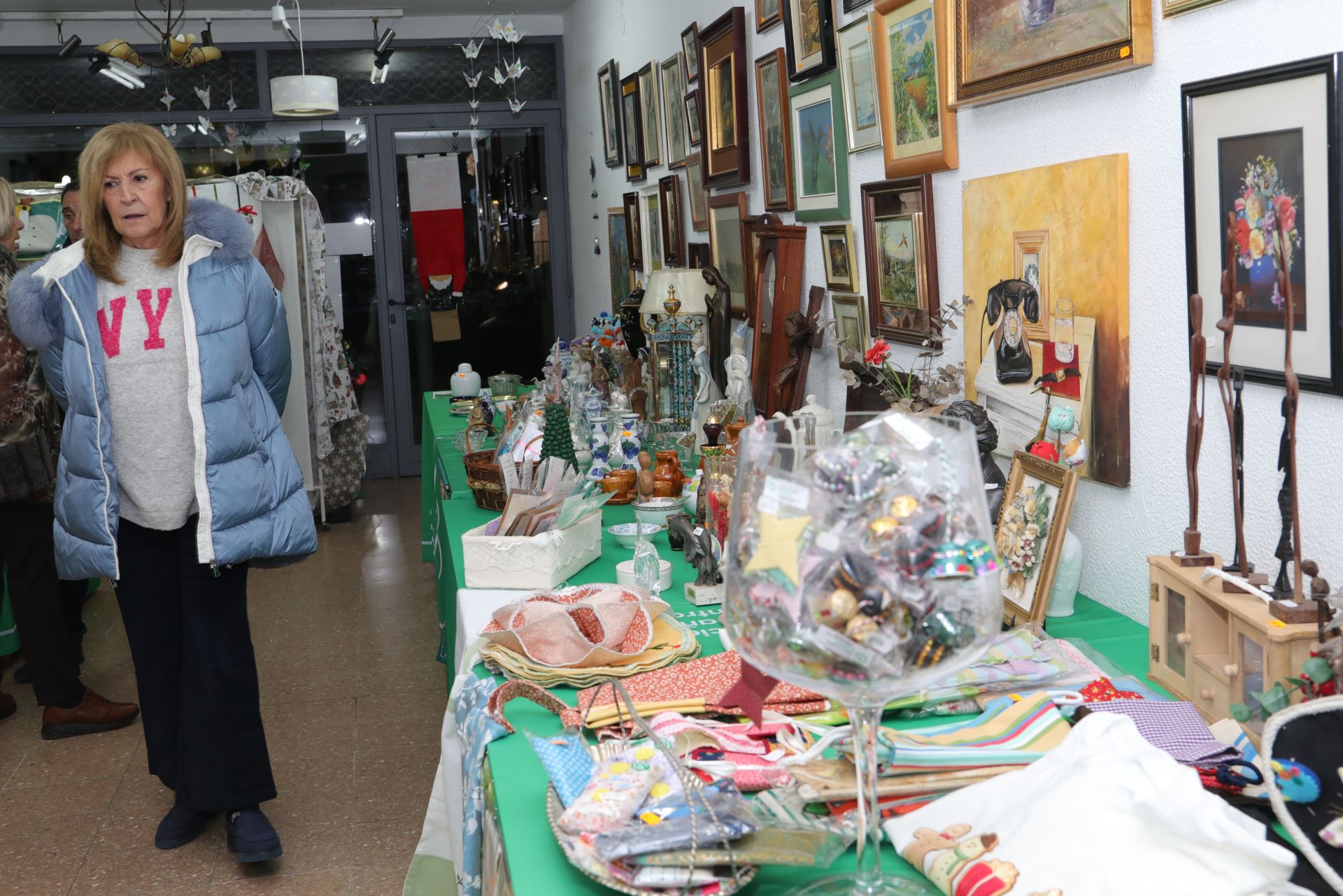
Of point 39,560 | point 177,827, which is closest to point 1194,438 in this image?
point 177,827

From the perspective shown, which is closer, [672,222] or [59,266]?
[59,266]

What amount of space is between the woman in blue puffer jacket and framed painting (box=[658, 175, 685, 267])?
96.5 inches

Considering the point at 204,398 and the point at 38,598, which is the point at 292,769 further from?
the point at 204,398

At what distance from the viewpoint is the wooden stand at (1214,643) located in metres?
1.36

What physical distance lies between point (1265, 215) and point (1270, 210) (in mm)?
10

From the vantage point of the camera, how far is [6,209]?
3.89 m

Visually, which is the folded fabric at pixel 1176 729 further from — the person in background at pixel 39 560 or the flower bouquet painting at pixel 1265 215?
the person in background at pixel 39 560

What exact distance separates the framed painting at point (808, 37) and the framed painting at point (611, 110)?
279 centimetres

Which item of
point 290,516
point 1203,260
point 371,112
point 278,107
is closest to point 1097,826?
point 1203,260

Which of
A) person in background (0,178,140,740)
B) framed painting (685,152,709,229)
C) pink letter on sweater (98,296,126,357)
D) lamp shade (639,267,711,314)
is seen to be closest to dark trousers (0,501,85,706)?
person in background (0,178,140,740)

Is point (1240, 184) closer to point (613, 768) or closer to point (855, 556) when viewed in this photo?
point (855, 556)

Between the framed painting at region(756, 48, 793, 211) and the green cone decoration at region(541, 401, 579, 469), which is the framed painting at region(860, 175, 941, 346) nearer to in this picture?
the framed painting at region(756, 48, 793, 211)

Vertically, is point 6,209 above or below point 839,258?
above

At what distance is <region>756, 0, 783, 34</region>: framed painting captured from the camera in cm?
348
